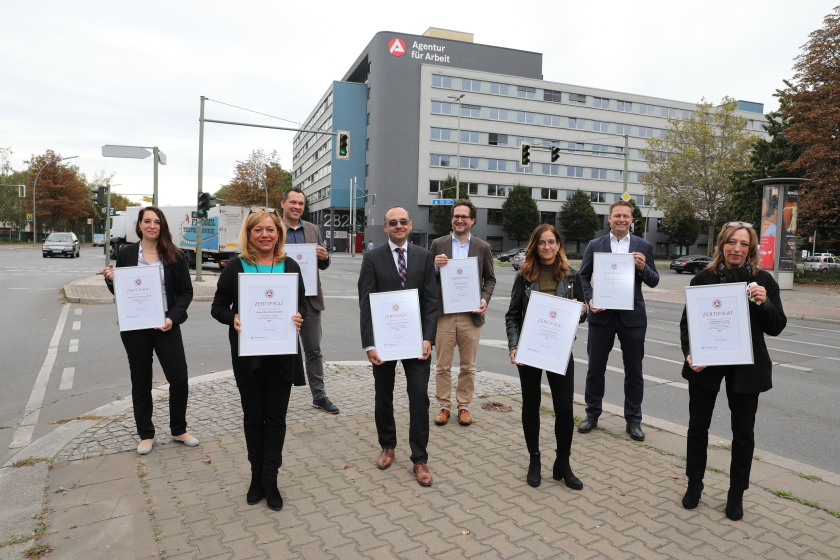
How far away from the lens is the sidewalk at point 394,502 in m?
3.16

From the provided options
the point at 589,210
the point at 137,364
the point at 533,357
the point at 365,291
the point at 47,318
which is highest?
the point at 589,210

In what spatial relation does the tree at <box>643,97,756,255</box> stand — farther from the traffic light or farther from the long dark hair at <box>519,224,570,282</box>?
the long dark hair at <box>519,224,570,282</box>

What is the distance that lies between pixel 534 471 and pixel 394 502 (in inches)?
41.2

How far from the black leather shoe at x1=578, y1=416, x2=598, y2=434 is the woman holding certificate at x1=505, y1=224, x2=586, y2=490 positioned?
3.73 ft

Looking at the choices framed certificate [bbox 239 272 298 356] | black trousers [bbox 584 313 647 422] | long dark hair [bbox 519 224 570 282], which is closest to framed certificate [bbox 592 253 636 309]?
black trousers [bbox 584 313 647 422]

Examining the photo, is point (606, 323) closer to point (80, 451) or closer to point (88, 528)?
point (88, 528)

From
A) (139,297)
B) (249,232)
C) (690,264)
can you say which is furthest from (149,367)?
(690,264)

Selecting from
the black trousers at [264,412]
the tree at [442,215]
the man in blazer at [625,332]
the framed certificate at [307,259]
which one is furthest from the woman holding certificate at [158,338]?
the tree at [442,215]

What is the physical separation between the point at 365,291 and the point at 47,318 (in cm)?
1118

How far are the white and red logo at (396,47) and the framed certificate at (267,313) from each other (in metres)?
62.3

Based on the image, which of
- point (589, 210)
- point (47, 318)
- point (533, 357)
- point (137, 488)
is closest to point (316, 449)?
point (137, 488)

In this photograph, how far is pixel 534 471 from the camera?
13.1ft

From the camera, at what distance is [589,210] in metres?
63.6

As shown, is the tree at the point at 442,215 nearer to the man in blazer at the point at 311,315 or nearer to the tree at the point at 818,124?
the tree at the point at 818,124
